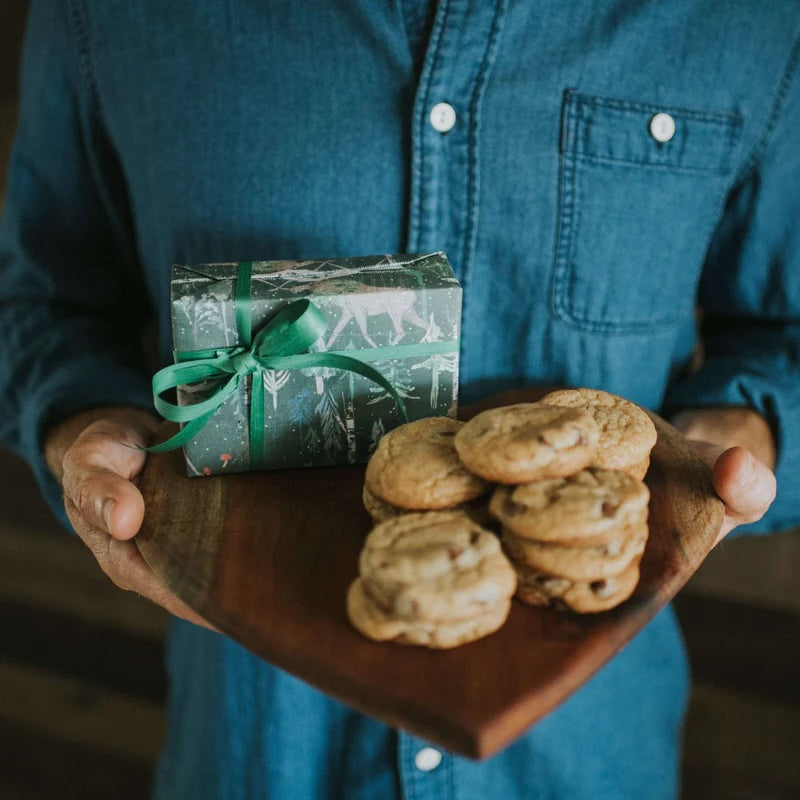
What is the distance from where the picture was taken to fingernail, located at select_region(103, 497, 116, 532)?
0.70 metres

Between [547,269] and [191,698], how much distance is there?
→ 72 centimetres

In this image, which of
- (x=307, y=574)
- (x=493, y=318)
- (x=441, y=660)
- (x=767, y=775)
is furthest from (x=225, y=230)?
(x=767, y=775)

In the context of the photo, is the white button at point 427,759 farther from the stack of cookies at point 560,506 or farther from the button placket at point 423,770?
the stack of cookies at point 560,506

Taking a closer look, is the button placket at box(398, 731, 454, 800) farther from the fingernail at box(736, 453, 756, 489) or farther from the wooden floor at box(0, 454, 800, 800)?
the wooden floor at box(0, 454, 800, 800)

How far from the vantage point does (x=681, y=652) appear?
108 cm

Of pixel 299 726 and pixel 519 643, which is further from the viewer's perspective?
pixel 299 726

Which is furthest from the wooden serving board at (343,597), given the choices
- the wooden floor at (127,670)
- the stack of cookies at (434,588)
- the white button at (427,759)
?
the wooden floor at (127,670)

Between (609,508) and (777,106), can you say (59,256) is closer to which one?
(609,508)

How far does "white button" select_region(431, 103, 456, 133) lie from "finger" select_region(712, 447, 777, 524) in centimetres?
44

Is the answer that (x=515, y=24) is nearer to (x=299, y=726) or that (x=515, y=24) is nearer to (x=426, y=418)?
(x=426, y=418)

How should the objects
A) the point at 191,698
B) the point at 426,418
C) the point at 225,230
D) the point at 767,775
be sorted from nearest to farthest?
the point at 426,418
the point at 225,230
the point at 191,698
the point at 767,775

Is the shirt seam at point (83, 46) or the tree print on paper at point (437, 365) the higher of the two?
the shirt seam at point (83, 46)

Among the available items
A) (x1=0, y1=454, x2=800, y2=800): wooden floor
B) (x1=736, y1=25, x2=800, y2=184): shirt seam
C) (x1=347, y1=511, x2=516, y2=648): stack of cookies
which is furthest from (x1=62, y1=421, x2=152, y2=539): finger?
(x1=0, y1=454, x2=800, y2=800): wooden floor

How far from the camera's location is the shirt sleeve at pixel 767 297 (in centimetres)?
94
